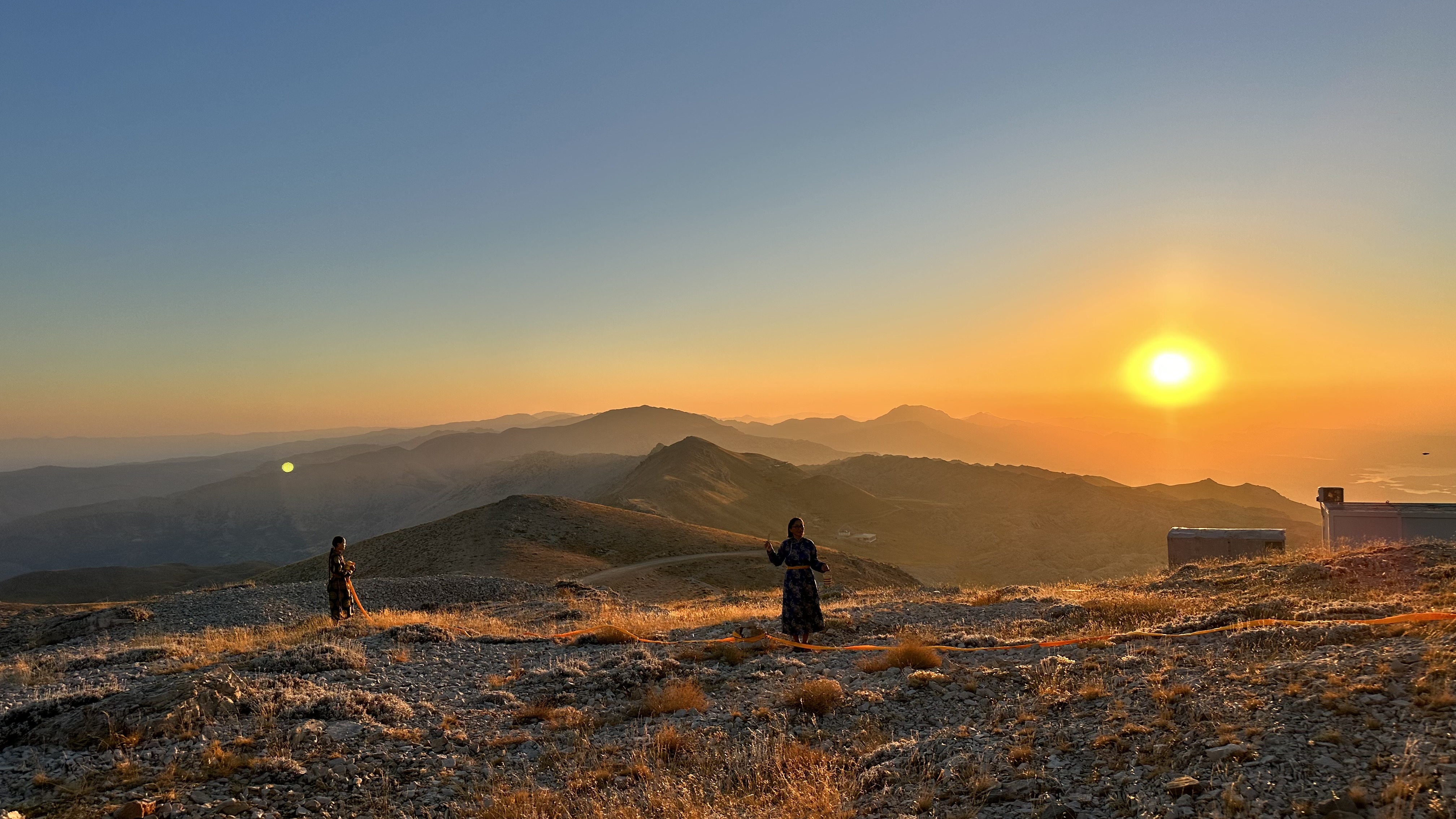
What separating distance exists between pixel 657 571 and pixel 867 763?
109 feet

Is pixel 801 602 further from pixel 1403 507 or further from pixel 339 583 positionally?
pixel 1403 507

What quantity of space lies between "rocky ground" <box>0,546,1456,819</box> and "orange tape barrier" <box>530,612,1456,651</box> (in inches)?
8.1

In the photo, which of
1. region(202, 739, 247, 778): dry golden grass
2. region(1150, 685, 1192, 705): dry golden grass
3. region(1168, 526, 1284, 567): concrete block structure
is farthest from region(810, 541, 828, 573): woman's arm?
region(1168, 526, 1284, 567): concrete block structure

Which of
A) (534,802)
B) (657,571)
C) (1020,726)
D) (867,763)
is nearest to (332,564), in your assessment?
(534,802)

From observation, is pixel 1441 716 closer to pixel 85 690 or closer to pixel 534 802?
pixel 534 802

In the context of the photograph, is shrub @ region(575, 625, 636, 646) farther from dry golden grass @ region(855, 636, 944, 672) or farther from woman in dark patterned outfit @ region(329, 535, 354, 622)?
woman in dark patterned outfit @ region(329, 535, 354, 622)

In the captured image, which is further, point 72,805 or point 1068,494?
point 1068,494

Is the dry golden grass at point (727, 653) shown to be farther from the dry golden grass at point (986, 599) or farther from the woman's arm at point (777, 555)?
the dry golden grass at point (986, 599)

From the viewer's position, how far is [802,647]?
515 inches

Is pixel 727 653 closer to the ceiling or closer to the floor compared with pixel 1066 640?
closer to the floor

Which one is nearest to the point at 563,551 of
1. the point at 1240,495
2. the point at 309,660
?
the point at 309,660

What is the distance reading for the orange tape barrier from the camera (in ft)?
30.7

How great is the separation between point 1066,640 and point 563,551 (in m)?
36.8

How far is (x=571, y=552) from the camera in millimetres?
44219
